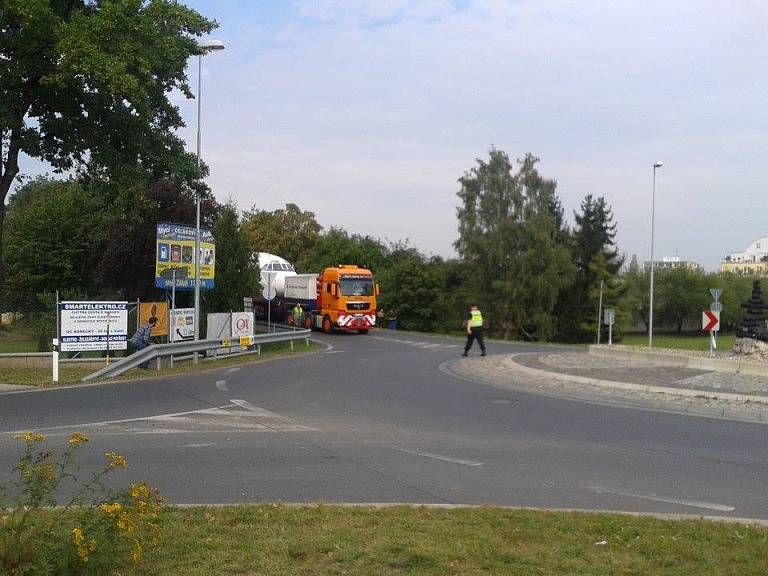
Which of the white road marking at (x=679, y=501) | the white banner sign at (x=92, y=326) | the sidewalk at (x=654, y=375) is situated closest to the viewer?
the white road marking at (x=679, y=501)

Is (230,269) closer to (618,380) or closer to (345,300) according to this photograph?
(345,300)

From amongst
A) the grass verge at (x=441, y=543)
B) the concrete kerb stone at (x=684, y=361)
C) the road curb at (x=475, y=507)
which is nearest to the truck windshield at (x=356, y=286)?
the concrete kerb stone at (x=684, y=361)

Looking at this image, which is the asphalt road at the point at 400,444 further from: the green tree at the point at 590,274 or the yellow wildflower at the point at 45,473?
the green tree at the point at 590,274

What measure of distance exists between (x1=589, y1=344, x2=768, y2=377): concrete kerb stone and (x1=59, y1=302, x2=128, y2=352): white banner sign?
49.2ft

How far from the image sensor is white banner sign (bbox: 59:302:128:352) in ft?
71.9

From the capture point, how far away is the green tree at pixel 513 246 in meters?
64.4

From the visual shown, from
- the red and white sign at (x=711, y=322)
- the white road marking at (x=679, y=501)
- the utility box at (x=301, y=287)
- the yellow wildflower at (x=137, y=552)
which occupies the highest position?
the utility box at (x=301, y=287)

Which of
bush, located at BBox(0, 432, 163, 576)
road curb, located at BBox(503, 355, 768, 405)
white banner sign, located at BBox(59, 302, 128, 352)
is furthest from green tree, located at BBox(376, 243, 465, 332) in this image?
bush, located at BBox(0, 432, 163, 576)

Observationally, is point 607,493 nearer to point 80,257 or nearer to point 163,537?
point 163,537

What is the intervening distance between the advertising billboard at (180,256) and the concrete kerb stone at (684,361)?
1386cm

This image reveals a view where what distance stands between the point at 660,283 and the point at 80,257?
6292cm

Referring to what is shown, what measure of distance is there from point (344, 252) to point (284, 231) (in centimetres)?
1421

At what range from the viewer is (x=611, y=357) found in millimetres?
26703

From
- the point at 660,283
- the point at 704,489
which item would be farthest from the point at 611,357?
the point at 660,283
